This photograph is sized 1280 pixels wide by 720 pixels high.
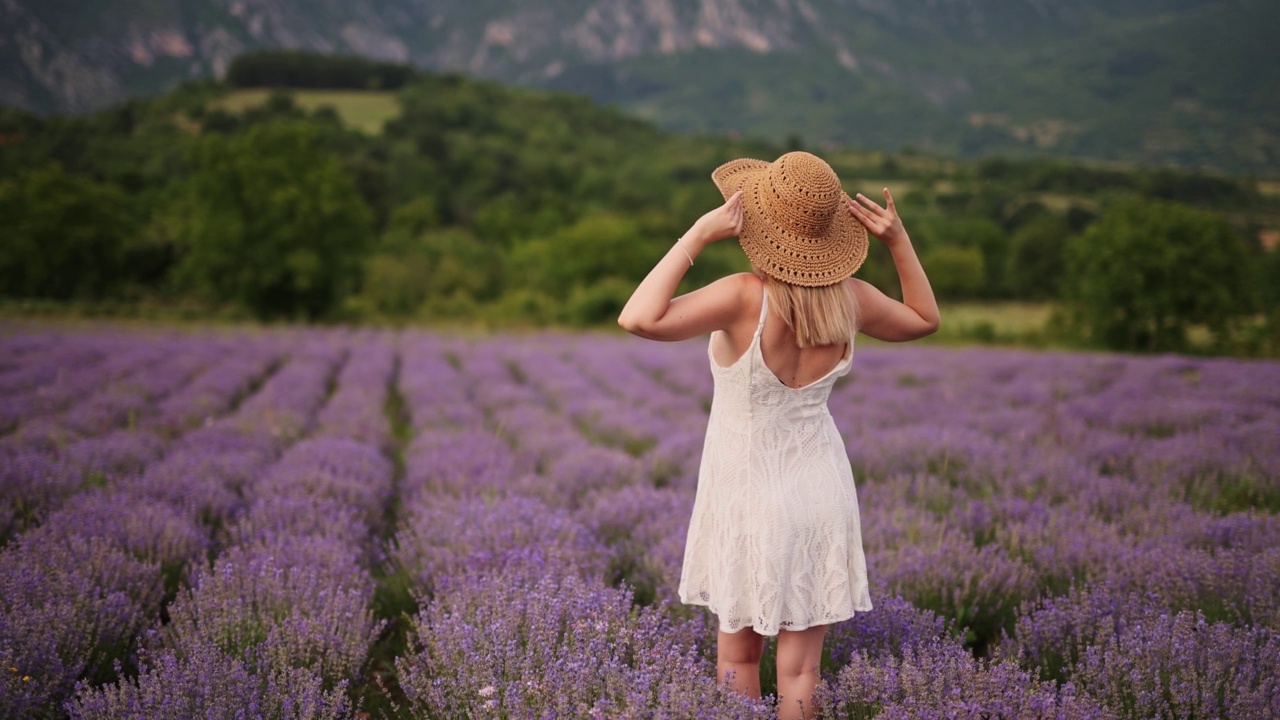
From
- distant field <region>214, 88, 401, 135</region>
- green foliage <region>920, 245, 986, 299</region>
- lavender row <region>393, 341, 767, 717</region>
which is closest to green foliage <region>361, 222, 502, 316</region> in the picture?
green foliage <region>920, 245, 986, 299</region>

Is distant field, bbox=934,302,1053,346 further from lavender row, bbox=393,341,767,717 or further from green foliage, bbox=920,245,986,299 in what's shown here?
lavender row, bbox=393,341,767,717

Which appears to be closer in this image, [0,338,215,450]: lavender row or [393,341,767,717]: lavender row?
[393,341,767,717]: lavender row

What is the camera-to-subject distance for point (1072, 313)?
25.1 m

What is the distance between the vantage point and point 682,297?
A: 74.6 inches

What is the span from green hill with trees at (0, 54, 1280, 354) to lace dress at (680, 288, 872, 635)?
20.5m

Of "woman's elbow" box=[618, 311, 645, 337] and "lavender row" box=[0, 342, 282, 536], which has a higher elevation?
"woman's elbow" box=[618, 311, 645, 337]

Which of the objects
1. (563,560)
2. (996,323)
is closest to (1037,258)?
(996,323)

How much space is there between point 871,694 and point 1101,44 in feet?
223

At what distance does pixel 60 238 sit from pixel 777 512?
1634 inches

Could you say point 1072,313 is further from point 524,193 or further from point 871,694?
point 524,193

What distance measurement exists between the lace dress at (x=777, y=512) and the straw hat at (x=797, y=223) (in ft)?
0.46

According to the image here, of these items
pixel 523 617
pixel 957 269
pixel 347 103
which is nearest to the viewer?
pixel 523 617

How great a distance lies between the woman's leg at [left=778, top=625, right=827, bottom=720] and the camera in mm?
2039

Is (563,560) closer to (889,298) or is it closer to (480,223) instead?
(889,298)
